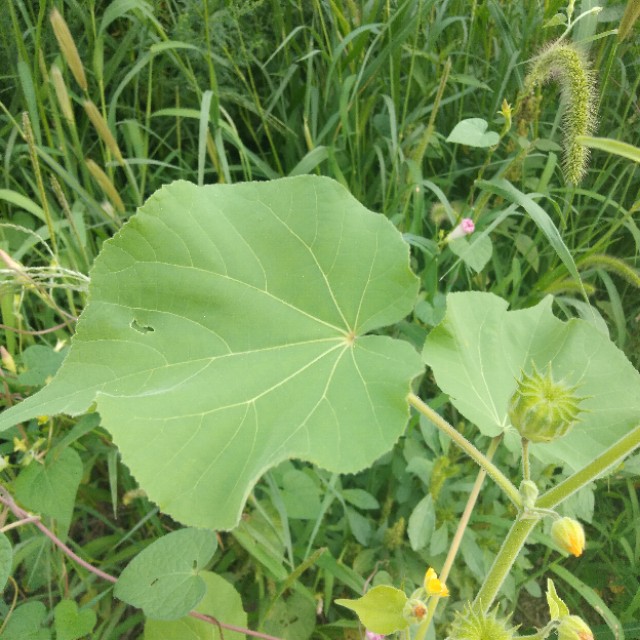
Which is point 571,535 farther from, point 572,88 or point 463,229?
point 572,88

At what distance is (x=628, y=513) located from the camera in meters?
1.80

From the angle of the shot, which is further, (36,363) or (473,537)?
(473,537)

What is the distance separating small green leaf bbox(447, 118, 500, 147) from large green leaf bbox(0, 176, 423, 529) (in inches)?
19.8

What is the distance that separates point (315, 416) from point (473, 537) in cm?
83

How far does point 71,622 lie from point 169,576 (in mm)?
222

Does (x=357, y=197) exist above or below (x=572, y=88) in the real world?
below

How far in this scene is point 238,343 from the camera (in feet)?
3.44

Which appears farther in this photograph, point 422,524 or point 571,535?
point 422,524

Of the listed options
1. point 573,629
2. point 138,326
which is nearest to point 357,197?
point 138,326

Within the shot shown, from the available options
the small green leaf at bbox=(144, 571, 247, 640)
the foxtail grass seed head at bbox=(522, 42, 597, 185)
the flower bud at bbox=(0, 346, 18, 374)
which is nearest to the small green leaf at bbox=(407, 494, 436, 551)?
the small green leaf at bbox=(144, 571, 247, 640)

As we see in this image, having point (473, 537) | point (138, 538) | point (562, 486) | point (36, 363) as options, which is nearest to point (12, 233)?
point (36, 363)

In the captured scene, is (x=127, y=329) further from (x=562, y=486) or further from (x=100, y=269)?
(x=562, y=486)

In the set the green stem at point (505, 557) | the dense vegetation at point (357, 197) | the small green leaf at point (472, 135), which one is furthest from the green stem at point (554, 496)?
the small green leaf at point (472, 135)

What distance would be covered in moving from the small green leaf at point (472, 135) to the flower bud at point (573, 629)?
1005 mm
